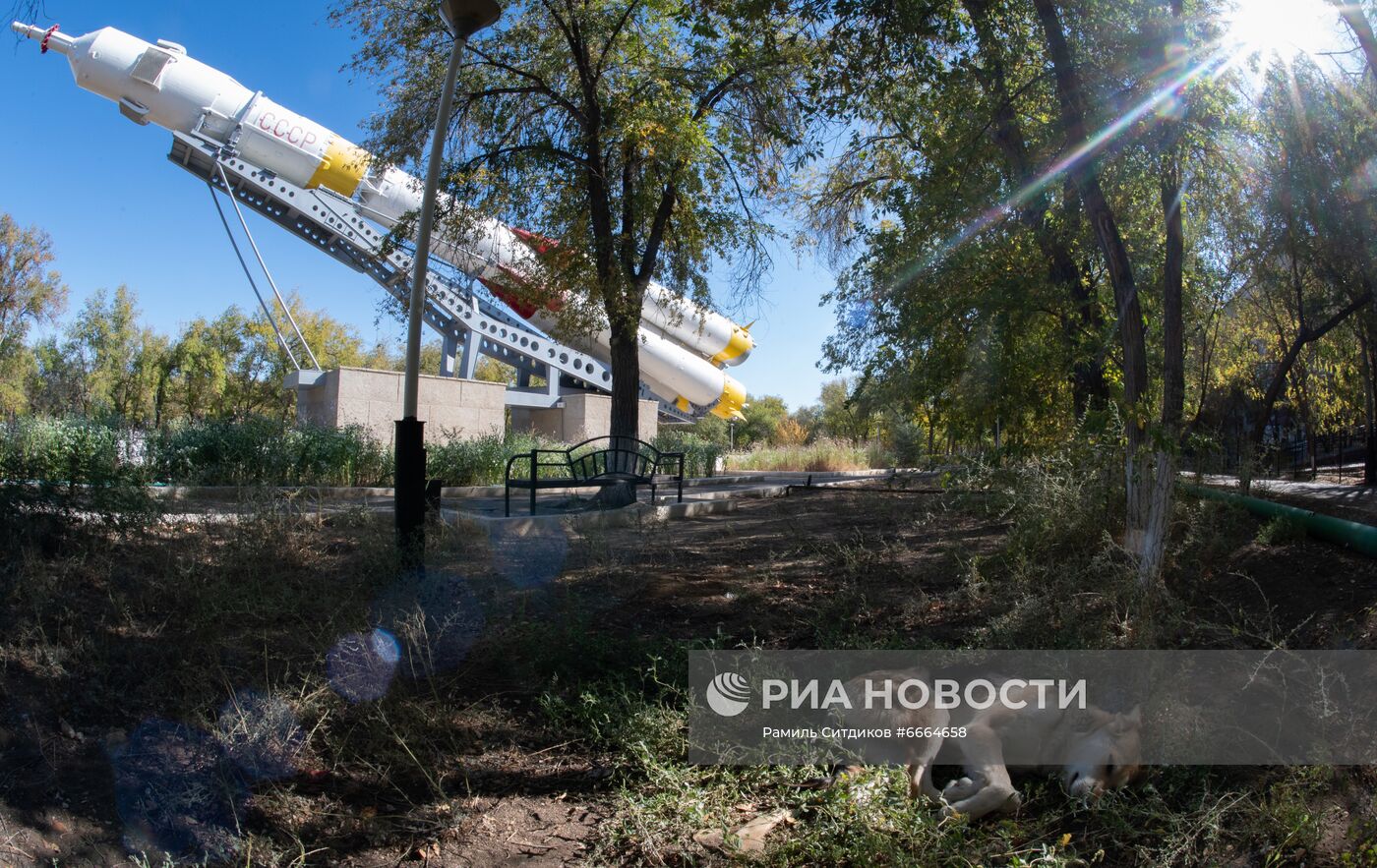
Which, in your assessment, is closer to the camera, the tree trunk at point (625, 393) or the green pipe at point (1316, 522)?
the green pipe at point (1316, 522)

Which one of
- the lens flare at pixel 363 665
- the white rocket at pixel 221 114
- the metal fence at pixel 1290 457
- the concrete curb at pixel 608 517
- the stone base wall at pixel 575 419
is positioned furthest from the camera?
the stone base wall at pixel 575 419

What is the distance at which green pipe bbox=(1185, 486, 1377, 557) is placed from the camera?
16.0 ft

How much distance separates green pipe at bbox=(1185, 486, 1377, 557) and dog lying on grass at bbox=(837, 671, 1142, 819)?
3007 mm

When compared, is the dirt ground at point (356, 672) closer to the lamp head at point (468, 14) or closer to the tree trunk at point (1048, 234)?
the tree trunk at point (1048, 234)

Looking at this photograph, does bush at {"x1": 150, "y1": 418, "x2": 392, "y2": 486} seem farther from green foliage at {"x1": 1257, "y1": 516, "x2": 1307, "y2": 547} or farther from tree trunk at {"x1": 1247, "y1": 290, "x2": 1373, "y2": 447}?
tree trunk at {"x1": 1247, "y1": 290, "x2": 1373, "y2": 447}

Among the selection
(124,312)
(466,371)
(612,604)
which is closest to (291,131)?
(466,371)

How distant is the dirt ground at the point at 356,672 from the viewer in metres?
2.65

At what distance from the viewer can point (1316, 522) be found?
5.54 meters

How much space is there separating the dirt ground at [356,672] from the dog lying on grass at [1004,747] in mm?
843

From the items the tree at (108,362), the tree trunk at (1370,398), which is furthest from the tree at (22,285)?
the tree trunk at (1370,398)

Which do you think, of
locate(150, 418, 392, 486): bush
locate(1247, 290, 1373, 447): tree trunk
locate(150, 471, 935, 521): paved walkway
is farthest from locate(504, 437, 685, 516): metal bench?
locate(1247, 290, 1373, 447): tree trunk

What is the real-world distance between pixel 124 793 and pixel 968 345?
28.1 ft

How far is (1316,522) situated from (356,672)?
5.84m

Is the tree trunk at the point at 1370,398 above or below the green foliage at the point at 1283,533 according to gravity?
above
